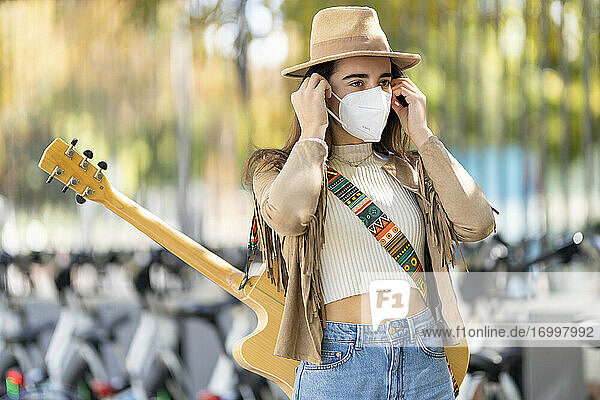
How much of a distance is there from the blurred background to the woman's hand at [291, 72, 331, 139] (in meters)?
0.94

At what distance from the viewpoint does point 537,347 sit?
3.83 meters

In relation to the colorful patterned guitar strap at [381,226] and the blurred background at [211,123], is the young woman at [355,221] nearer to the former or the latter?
the colorful patterned guitar strap at [381,226]

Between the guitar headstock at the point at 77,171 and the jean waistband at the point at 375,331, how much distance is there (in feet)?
2.39

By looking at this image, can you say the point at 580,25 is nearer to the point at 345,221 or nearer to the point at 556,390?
the point at 556,390

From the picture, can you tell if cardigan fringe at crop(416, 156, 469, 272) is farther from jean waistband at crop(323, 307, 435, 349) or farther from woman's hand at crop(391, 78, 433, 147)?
jean waistband at crop(323, 307, 435, 349)

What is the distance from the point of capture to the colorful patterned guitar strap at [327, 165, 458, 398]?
2.01 metres

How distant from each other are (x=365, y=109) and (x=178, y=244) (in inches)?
24.4

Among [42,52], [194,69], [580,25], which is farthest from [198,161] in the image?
[580,25]

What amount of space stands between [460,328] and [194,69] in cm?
410

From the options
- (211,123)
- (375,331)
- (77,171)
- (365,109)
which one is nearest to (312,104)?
(365,109)

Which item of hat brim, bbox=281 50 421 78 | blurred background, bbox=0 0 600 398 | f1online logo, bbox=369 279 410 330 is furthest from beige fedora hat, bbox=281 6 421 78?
blurred background, bbox=0 0 600 398

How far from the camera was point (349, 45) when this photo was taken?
6.75ft

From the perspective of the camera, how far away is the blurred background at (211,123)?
425 cm

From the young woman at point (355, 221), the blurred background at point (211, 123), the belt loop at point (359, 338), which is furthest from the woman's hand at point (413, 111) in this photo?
the blurred background at point (211, 123)
